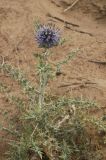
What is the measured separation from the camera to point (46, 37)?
4.25m

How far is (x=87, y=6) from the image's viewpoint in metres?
6.45

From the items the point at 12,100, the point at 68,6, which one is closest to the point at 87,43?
the point at 68,6

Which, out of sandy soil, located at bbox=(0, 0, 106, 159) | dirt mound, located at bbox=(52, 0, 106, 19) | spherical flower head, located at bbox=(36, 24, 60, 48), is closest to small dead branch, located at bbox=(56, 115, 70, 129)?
sandy soil, located at bbox=(0, 0, 106, 159)

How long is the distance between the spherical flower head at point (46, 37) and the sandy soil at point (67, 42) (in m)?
0.65

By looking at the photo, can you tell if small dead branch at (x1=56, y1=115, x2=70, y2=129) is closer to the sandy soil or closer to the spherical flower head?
the sandy soil

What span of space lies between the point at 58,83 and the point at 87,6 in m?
1.82

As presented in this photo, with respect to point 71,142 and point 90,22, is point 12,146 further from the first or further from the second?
point 90,22

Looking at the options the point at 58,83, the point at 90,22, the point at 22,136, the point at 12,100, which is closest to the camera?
the point at 22,136

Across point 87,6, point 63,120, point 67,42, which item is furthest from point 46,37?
point 87,6

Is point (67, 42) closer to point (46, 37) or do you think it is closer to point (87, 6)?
point (87, 6)

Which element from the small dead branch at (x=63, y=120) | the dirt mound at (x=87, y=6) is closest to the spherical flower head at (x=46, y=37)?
the small dead branch at (x=63, y=120)

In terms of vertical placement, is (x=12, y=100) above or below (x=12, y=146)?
above

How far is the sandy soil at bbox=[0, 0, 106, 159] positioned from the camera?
4.87m

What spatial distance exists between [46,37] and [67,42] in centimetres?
142
